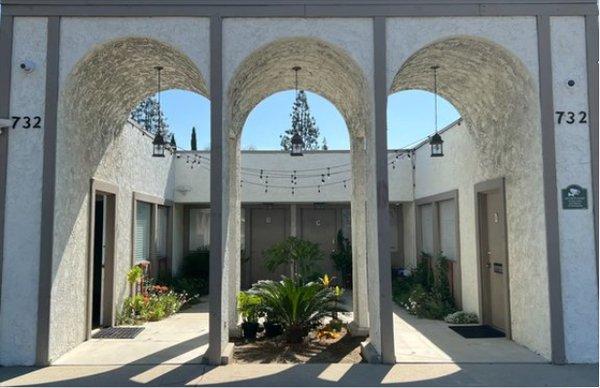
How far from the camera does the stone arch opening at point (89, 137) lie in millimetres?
5770

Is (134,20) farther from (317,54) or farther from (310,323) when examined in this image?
(310,323)

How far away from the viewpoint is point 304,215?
1391cm

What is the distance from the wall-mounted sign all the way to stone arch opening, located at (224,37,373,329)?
246cm

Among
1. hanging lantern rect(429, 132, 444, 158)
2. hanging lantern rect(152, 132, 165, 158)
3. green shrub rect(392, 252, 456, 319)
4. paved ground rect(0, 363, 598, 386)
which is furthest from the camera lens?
green shrub rect(392, 252, 456, 319)

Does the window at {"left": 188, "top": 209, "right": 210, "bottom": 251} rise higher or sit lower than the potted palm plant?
higher

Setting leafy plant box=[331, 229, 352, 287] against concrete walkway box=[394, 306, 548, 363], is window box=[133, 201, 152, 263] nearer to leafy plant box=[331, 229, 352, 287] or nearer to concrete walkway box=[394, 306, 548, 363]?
leafy plant box=[331, 229, 352, 287]

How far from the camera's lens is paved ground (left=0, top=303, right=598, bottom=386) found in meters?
4.88

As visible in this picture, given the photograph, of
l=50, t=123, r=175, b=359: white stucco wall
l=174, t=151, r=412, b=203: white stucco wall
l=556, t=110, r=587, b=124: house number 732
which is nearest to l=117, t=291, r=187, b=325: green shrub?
l=50, t=123, r=175, b=359: white stucco wall

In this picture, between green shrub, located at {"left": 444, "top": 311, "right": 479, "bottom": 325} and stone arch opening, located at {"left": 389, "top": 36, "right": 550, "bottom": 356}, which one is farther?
green shrub, located at {"left": 444, "top": 311, "right": 479, "bottom": 325}

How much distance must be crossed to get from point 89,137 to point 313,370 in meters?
4.43

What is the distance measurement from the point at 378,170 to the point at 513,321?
3102 mm

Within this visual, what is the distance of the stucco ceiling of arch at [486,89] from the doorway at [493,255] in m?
0.50

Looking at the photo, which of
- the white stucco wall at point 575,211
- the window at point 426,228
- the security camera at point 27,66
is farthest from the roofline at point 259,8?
the window at point 426,228

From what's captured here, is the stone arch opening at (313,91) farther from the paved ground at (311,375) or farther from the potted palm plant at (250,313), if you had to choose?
the paved ground at (311,375)
